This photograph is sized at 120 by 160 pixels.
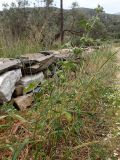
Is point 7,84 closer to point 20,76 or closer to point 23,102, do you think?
point 23,102

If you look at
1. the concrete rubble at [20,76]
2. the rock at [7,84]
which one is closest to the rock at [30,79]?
the concrete rubble at [20,76]

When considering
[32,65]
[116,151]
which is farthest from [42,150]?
[32,65]

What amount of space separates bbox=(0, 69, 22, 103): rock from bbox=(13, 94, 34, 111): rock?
0.10 metres

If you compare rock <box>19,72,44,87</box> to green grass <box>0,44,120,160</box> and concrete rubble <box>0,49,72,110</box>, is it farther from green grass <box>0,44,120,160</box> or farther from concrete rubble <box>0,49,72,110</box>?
green grass <box>0,44,120,160</box>

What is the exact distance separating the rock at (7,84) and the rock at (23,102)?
0.34 feet

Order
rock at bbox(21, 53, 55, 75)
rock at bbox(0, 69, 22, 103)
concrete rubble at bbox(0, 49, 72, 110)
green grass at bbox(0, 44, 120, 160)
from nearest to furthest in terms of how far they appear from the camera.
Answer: green grass at bbox(0, 44, 120, 160), rock at bbox(0, 69, 22, 103), concrete rubble at bbox(0, 49, 72, 110), rock at bbox(21, 53, 55, 75)

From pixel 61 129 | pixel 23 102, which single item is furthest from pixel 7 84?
Result: pixel 61 129

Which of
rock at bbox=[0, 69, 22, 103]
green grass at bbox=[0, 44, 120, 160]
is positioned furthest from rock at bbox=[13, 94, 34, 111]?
green grass at bbox=[0, 44, 120, 160]

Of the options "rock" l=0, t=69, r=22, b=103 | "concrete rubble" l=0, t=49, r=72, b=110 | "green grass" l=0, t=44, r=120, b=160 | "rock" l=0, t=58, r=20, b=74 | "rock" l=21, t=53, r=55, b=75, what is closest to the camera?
"green grass" l=0, t=44, r=120, b=160

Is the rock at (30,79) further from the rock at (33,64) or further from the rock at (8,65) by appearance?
the rock at (8,65)

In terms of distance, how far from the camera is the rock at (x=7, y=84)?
3.06 meters

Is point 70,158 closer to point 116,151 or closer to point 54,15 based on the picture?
point 116,151

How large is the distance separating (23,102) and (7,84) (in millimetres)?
256

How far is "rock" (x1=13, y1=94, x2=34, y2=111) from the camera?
3244 millimetres
